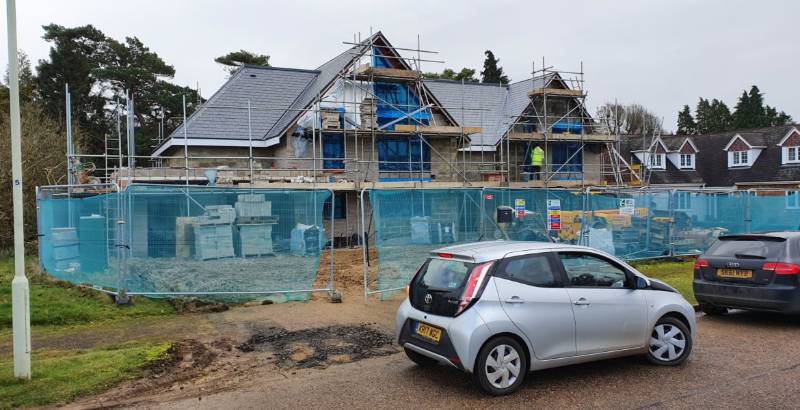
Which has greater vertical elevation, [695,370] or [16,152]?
[16,152]

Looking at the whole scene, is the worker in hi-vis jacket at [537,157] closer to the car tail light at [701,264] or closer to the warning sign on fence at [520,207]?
the warning sign on fence at [520,207]

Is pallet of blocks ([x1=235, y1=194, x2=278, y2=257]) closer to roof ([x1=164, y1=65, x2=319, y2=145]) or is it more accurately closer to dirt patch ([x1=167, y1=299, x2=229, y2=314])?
dirt patch ([x1=167, y1=299, x2=229, y2=314])

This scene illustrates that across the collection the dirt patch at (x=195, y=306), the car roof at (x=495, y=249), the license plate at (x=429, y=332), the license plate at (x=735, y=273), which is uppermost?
the car roof at (x=495, y=249)

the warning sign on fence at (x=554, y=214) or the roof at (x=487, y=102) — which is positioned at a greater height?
the roof at (x=487, y=102)

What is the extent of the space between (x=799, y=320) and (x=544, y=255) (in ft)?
19.4

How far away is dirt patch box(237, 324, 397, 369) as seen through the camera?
7.54 m

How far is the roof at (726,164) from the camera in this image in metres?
40.8

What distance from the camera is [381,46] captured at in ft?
89.7

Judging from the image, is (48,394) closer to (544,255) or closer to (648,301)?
(544,255)

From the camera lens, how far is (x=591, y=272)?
22.4ft

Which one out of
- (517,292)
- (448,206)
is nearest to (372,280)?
(448,206)

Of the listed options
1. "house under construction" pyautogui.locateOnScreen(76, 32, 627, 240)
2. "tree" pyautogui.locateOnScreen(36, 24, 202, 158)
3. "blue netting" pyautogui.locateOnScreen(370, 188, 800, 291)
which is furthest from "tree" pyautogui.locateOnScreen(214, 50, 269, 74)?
"blue netting" pyautogui.locateOnScreen(370, 188, 800, 291)

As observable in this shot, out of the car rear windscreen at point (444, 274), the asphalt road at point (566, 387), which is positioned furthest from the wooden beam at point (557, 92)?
the car rear windscreen at point (444, 274)

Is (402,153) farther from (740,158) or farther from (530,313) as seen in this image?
(740,158)
